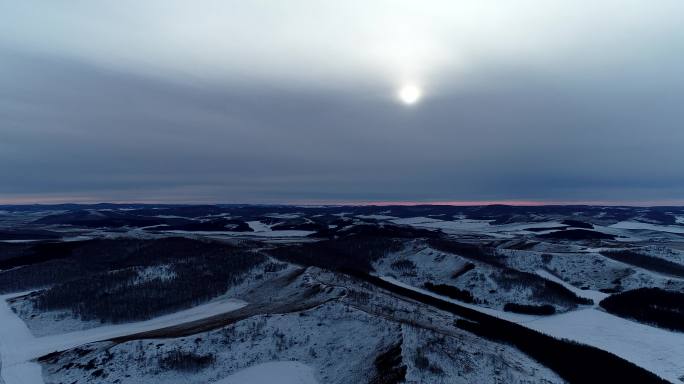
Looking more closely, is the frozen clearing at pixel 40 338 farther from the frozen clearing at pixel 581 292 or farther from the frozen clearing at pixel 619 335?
the frozen clearing at pixel 581 292

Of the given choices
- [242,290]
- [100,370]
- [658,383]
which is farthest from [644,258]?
[100,370]

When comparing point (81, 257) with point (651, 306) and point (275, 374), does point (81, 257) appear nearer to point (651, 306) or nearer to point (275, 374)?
point (275, 374)

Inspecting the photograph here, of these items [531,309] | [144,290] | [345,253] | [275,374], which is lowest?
[531,309]

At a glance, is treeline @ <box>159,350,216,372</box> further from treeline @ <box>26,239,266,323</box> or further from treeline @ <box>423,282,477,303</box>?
treeline @ <box>423,282,477,303</box>

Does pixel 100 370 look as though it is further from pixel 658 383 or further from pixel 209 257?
pixel 209 257

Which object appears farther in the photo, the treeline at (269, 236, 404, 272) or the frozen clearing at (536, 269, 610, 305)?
the treeline at (269, 236, 404, 272)

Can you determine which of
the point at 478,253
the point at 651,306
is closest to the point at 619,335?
the point at 651,306

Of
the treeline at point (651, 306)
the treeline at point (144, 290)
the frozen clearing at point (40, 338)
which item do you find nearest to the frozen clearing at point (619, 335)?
the treeline at point (651, 306)

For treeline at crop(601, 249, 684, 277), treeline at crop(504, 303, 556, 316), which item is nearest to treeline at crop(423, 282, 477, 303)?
treeline at crop(504, 303, 556, 316)
